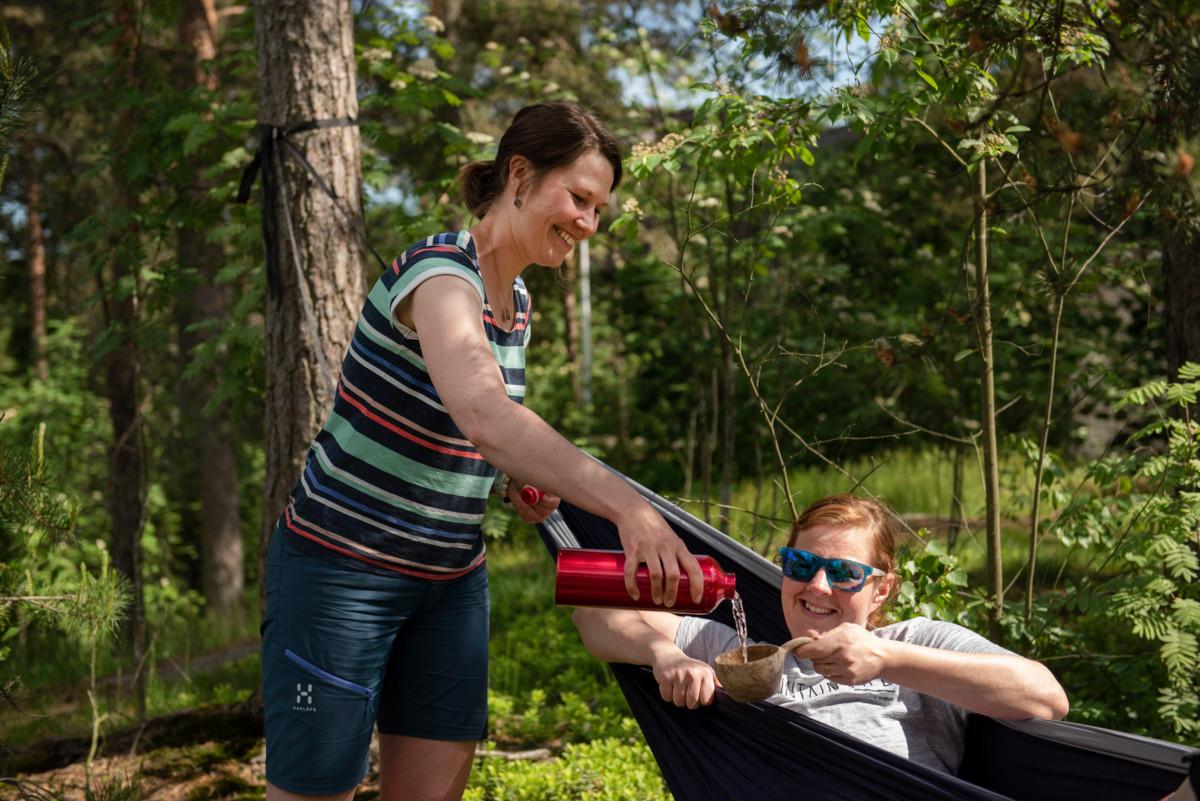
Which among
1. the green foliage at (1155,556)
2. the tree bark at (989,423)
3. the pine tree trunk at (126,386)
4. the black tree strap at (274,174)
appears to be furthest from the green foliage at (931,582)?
the pine tree trunk at (126,386)

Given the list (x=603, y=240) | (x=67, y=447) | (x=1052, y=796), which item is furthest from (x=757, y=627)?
(x=67, y=447)

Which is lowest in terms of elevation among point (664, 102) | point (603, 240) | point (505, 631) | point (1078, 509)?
point (505, 631)

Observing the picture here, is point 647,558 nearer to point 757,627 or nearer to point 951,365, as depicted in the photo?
point 757,627

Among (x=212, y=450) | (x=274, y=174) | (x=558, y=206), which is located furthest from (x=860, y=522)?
(x=212, y=450)

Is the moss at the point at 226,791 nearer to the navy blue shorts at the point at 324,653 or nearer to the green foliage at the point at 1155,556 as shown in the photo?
the navy blue shorts at the point at 324,653

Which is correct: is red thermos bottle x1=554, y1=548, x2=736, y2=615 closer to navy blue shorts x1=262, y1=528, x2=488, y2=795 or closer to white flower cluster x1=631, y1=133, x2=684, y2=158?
navy blue shorts x1=262, y1=528, x2=488, y2=795

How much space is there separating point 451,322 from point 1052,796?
1111mm

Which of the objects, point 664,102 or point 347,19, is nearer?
point 347,19

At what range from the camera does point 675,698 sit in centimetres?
175

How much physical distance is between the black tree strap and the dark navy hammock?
1686mm

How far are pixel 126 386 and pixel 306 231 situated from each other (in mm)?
4560

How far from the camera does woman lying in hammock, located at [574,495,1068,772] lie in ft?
5.40

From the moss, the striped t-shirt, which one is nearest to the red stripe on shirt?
the striped t-shirt

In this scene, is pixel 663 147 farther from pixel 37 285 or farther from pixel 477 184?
pixel 37 285
